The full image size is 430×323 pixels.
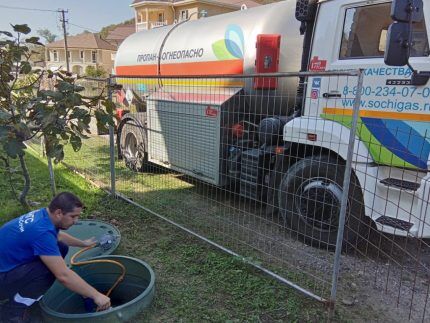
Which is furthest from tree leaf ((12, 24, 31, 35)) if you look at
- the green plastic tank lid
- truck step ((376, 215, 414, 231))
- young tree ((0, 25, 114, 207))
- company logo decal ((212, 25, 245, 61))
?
truck step ((376, 215, 414, 231))

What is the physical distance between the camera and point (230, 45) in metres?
5.04

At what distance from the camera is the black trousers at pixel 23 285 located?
2.44 metres

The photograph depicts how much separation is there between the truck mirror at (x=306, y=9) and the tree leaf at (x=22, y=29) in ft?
8.70

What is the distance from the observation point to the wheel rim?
3615 mm

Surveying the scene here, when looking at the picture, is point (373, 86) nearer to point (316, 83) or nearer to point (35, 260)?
point (316, 83)

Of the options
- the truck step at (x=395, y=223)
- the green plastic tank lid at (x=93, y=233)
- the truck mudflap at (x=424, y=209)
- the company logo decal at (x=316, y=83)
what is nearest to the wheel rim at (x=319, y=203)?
the truck step at (x=395, y=223)

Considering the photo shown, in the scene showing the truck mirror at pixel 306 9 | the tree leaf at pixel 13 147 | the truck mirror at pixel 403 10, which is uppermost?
the truck mirror at pixel 306 9

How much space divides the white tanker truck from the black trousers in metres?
2.39

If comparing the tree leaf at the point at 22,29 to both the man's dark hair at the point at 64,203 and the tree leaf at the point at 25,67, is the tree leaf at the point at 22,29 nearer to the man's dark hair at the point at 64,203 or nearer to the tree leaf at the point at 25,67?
the tree leaf at the point at 25,67

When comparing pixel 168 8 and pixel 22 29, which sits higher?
pixel 168 8

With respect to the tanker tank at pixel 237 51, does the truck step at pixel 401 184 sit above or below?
below

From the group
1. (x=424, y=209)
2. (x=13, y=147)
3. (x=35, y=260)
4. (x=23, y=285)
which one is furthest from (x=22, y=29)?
(x=424, y=209)

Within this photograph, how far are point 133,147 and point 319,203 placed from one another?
4.19m

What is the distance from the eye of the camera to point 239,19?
5.04m
